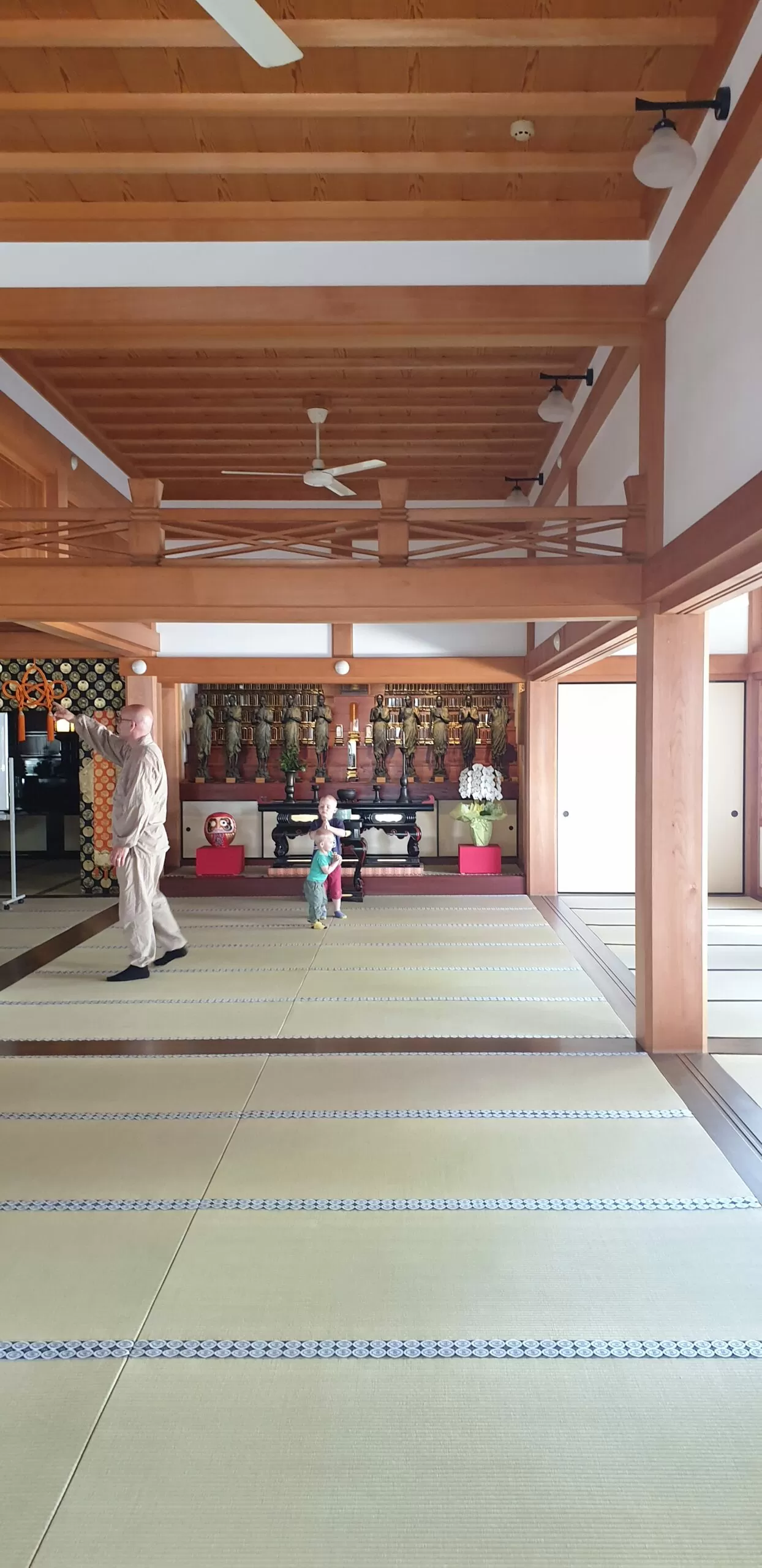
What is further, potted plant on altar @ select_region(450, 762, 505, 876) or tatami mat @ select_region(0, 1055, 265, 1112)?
potted plant on altar @ select_region(450, 762, 505, 876)

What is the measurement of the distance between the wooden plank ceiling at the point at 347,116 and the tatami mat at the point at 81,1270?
4032 millimetres

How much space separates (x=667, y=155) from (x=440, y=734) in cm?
784

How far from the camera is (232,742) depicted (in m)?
10.8

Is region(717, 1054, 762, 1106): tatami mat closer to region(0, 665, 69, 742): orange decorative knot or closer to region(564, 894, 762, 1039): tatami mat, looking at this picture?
region(564, 894, 762, 1039): tatami mat

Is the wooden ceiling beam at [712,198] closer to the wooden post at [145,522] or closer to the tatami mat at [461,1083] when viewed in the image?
the wooden post at [145,522]

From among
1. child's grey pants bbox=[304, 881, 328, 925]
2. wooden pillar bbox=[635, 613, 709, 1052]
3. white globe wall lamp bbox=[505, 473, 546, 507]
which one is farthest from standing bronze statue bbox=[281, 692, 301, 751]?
wooden pillar bbox=[635, 613, 709, 1052]

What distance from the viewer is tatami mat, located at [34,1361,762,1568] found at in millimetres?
1780

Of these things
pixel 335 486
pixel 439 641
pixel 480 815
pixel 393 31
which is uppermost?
pixel 393 31

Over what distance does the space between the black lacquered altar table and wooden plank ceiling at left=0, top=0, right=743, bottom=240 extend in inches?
251

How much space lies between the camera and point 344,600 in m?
4.91

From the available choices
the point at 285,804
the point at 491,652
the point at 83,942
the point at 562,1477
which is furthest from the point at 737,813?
the point at 562,1477

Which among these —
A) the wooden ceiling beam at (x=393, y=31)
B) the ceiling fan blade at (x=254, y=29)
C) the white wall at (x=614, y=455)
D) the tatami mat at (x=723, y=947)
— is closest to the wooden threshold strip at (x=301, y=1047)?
the tatami mat at (x=723, y=947)

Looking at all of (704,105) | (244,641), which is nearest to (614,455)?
(704,105)

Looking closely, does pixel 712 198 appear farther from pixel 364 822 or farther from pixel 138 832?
pixel 364 822
